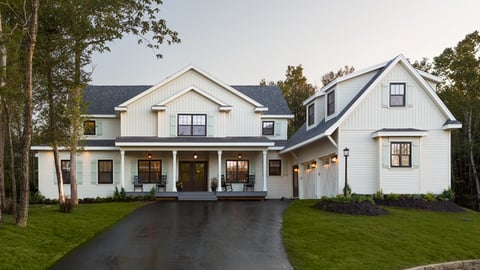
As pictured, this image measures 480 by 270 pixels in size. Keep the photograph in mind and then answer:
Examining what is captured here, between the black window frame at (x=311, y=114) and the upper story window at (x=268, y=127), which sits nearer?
the black window frame at (x=311, y=114)

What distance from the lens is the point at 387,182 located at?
60.8 feet

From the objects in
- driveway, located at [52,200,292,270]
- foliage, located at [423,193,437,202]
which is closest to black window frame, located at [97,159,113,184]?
driveway, located at [52,200,292,270]

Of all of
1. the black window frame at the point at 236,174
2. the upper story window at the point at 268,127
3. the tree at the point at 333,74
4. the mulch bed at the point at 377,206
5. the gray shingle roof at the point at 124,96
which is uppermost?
the tree at the point at 333,74

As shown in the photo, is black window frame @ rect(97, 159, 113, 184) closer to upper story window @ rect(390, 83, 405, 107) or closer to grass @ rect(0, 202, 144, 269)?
grass @ rect(0, 202, 144, 269)

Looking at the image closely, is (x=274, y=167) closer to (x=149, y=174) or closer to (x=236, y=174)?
(x=236, y=174)

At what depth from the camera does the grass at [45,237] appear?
850 centimetres

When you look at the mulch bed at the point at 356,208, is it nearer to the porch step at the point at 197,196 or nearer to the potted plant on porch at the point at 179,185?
the porch step at the point at 197,196

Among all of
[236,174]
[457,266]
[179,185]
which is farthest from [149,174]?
[457,266]

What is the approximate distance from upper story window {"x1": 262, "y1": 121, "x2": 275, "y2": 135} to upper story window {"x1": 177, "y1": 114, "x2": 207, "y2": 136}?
13.3 ft

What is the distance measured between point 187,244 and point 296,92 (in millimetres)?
38211

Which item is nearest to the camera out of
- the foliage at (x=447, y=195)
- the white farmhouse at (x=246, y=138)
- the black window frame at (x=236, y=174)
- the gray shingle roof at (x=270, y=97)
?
the foliage at (x=447, y=195)

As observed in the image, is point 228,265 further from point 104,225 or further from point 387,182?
point 387,182

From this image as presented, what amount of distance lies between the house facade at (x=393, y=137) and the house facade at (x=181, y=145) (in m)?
5.72

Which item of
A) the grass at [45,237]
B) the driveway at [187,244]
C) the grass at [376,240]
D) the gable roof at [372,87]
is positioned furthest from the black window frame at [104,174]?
the grass at [376,240]
